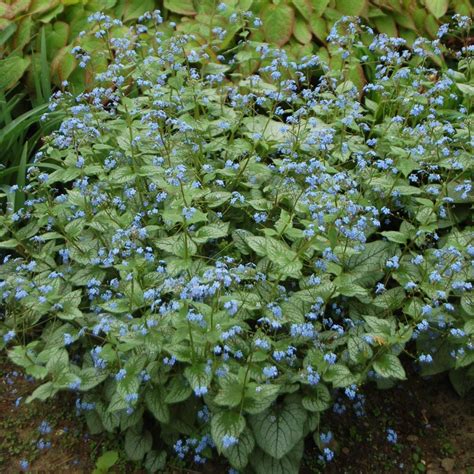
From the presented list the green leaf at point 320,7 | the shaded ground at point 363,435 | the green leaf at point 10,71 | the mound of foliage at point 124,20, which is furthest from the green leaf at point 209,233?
the green leaf at point 320,7

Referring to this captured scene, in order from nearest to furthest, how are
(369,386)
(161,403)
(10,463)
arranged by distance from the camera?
(161,403)
(10,463)
(369,386)

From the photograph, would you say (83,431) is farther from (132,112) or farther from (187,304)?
(132,112)

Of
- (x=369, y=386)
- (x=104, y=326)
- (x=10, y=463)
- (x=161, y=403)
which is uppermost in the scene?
(x=104, y=326)

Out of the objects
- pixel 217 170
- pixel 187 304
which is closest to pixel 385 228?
pixel 217 170

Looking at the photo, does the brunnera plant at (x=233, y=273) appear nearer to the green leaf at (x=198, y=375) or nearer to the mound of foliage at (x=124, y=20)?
the green leaf at (x=198, y=375)

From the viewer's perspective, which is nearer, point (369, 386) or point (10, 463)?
point (10, 463)

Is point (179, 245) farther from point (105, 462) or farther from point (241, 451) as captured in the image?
point (105, 462)

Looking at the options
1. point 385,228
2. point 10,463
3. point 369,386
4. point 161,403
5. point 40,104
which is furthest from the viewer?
point 40,104

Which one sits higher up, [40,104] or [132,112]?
[132,112]
